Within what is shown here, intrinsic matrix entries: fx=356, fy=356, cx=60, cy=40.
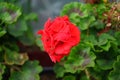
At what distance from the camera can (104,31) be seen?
2.04 meters

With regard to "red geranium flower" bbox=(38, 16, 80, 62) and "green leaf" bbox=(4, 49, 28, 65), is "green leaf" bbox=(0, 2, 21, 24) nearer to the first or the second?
"green leaf" bbox=(4, 49, 28, 65)

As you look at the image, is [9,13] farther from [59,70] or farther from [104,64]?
[104,64]

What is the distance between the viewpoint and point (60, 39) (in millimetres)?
1695

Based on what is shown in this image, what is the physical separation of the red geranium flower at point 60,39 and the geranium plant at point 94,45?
0.01 metres

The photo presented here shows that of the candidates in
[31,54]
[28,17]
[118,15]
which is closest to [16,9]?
[28,17]

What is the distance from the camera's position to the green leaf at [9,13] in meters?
2.04

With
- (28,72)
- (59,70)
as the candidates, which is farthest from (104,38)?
(28,72)

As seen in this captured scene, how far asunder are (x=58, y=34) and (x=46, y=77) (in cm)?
75

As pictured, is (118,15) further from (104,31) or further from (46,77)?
(46,77)

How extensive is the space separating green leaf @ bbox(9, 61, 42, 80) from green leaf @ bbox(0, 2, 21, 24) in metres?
0.28

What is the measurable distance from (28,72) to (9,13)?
363 millimetres

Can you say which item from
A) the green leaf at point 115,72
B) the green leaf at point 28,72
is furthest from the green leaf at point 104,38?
the green leaf at point 28,72

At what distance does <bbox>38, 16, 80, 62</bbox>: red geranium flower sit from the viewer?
66.8 inches

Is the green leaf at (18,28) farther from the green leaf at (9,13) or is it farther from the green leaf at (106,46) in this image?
the green leaf at (106,46)
